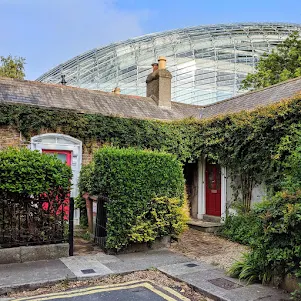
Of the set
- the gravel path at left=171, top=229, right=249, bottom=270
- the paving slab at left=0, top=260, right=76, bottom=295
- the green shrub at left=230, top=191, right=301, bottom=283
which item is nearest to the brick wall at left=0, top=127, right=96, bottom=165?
the paving slab at left=0, top=260, right=76, bottom=295

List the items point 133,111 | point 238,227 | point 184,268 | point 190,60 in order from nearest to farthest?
point 184,268 → point 238,227 → point 133,111 → point 190,60

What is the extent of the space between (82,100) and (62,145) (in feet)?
9.90

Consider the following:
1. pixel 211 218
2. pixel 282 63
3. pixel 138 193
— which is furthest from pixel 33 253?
pixel 282 63

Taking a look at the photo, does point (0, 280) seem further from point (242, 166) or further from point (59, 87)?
point (59, 87)

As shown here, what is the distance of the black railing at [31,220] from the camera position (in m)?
6.31

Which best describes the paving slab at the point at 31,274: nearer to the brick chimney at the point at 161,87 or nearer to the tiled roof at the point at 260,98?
the tiled roof at the point at 260,98

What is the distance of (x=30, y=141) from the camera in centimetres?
991

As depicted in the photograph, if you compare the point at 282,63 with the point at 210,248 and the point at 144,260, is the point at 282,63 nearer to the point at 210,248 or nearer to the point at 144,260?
the point at 210,248

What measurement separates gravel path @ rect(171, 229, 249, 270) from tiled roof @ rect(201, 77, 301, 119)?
4.77 meters

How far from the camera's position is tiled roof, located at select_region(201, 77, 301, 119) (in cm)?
1108

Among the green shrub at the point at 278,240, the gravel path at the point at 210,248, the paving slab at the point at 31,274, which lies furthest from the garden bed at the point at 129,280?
the gravel path at the point at 210,248

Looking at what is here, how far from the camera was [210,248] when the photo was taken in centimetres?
820

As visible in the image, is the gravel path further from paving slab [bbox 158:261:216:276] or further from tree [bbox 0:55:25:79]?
tree [bbox 0:55:25:79]

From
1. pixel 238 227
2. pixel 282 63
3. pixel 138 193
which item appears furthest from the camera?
pixel 282 63
